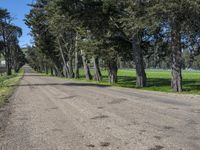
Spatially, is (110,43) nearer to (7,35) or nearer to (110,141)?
(110,141)

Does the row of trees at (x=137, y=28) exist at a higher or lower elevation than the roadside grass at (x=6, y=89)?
higher

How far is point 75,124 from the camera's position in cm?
1068

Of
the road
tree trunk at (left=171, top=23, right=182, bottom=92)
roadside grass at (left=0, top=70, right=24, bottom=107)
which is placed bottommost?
roadside grass at (left=0, top=70, right=24, bottom=107)

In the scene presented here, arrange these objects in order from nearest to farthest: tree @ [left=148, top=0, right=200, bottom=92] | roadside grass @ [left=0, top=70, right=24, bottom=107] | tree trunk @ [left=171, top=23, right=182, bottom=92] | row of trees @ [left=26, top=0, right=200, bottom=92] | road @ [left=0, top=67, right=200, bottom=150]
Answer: road @ [left=0, top=67, right=200, bottom=150]
roadside grass @ [left=0, top=70, right=24, bottom=107]
tree @ [left=148, top=0, right=200, bottom=92]
row of trees @ [left=26, top=0, right=200, bottom=92]
tree trunk @ [left=171, top=23, right=182, bottom=92]

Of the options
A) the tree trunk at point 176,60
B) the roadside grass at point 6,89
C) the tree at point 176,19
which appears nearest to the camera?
the roadside grass at point 6,89

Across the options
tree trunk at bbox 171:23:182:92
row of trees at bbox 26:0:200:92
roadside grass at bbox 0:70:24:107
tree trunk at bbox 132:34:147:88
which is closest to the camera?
roadside grass at bbox 0:70:24:107

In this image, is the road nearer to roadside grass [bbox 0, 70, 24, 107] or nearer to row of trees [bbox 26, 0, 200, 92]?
roadside grass [bbox 0, 70, 24, 107]

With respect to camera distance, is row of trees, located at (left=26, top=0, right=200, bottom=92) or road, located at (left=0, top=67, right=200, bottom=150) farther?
row of trees, located at (left=26, top=0, right=200, bottom=92)

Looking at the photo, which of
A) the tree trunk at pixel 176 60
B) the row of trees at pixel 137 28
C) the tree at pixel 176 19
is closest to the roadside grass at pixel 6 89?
the row of trees at pixel 137 28

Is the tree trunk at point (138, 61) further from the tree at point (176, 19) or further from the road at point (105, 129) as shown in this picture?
the road at point (105, 129)

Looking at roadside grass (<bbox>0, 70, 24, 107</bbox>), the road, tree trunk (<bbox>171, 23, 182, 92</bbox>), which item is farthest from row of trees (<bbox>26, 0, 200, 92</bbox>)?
the road

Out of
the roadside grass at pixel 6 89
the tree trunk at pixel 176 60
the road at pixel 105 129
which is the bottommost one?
the roadside grass at pixel 6 89

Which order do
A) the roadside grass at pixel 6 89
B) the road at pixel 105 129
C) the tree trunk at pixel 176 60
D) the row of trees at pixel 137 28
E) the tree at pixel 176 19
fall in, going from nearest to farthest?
the road at pixel 105 129, the roadside grass at pixel 6 89, the tree at pixel 176 19, the row of trees at pixel 137 28, the tree trunk at pixel 176 60

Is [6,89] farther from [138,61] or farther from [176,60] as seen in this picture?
[176,60]
